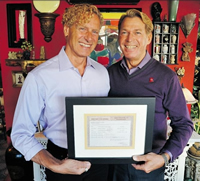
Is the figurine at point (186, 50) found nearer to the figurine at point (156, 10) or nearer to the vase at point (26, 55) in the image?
the figurine at point (156, 10)

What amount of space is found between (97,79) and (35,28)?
2.57 m

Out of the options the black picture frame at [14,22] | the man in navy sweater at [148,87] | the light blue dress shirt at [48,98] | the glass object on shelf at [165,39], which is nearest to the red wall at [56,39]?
the black picture frame at [14,22]

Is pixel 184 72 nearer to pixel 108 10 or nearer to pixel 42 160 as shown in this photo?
pixel 108 10

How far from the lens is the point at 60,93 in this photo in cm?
118

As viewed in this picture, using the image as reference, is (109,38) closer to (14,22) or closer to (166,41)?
(166,41)

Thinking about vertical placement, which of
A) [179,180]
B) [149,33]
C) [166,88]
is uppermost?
[149,33]

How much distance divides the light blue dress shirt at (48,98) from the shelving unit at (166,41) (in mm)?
2361

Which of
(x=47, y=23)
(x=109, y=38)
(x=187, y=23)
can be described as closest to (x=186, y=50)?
(x=187, y=23)

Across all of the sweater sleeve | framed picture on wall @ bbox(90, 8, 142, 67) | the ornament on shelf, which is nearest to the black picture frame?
framed picture on wall @ bbox(90, 8, 142, 67)

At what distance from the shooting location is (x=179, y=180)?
2.31 meters

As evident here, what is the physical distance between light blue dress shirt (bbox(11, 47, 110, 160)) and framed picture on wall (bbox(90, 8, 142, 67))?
7.44 ft

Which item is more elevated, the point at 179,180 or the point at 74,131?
the point at 74,131

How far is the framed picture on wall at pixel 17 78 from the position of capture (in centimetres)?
363

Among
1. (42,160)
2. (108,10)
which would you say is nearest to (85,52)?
(42,160)
